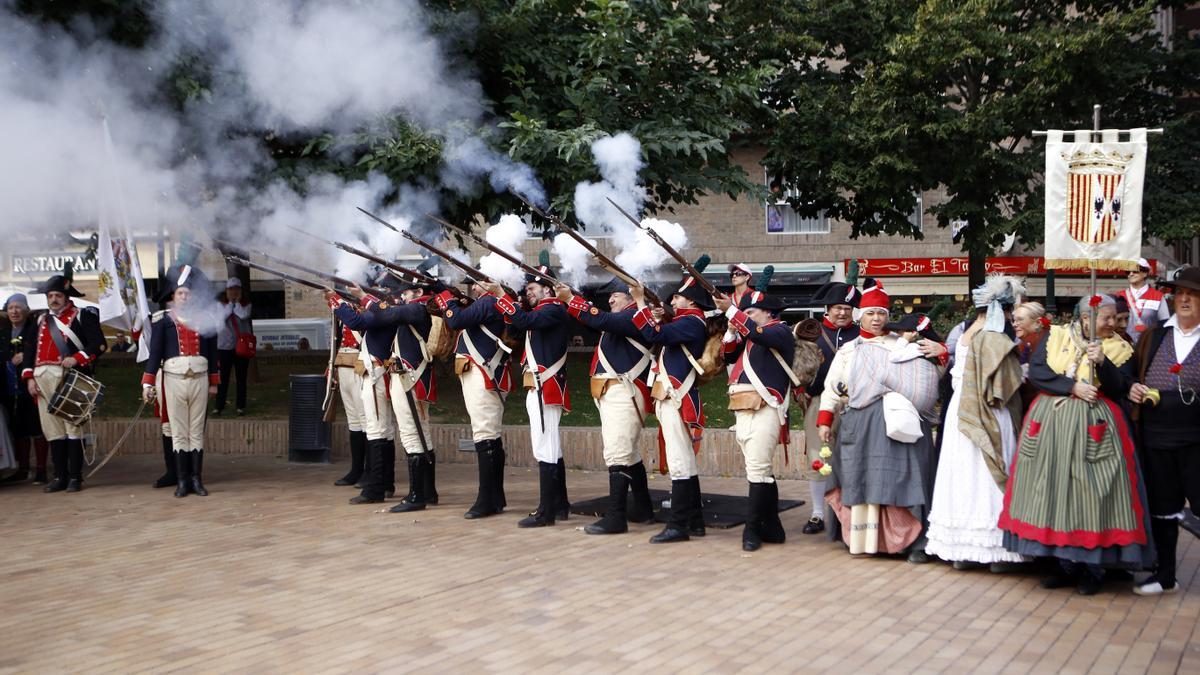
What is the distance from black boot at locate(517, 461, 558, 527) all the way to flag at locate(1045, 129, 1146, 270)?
13.5 feet

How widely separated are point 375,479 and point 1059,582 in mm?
5870

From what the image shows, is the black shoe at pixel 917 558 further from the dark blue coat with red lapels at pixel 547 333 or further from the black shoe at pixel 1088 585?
the dark blue coat with red lapels at pixel 547 333

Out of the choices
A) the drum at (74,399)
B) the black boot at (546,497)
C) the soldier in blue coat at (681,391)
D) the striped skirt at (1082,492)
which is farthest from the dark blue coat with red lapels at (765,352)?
the drum at (74,399)

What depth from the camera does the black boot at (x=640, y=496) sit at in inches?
356

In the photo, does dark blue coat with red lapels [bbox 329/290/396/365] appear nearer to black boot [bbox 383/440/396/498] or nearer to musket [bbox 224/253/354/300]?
musket [bbox 224/253/354/300]

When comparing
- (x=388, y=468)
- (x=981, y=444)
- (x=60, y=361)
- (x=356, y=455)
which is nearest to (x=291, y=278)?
(x=388, y=468)

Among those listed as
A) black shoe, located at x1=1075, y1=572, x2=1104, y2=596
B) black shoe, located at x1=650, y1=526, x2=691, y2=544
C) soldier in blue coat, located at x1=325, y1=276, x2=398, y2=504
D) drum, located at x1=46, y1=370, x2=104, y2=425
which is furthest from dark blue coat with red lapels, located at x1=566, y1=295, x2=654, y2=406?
drum, located at x1=46, y1=370, x2=104, y2=425

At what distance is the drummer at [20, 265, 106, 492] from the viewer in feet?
37.6

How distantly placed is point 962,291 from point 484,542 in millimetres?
25475

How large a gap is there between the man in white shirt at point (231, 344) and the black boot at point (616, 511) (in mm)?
7460

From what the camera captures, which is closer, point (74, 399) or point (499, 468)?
point (499, 468)

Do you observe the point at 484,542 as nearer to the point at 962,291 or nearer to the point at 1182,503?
the point at 1182,503

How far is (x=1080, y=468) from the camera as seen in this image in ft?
21.9

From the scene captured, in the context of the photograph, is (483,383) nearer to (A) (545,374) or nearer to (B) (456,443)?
(A) (545,374)
